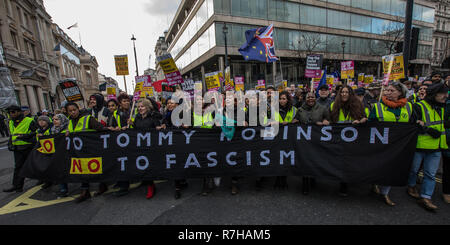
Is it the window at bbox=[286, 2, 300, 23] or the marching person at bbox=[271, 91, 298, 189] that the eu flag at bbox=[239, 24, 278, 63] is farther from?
the window at bbox=[286, 2, 300, 23]

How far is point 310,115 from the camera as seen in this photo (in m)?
3.69

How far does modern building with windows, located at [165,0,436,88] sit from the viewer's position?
2362 cm

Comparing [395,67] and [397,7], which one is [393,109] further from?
[397,7]

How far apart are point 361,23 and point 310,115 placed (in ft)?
123

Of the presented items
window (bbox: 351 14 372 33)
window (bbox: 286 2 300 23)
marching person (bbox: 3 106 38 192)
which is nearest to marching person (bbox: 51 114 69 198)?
marching person (bbox: 3 106 38 192)

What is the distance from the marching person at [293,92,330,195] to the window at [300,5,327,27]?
28.2 meters

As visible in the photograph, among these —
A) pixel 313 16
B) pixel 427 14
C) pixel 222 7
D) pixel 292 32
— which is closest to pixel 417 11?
pixel 427 14

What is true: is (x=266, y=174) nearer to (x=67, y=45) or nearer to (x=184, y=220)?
(x=184, y=220)

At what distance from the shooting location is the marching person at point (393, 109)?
294 centimetres

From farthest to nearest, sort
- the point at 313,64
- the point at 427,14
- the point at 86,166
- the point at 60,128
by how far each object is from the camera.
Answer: the point at 427,14, the point at 313,64, the point at 60,128, the point at 86,166

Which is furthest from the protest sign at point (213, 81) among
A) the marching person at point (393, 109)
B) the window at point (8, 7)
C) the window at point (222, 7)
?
the window at point (8, 7)
